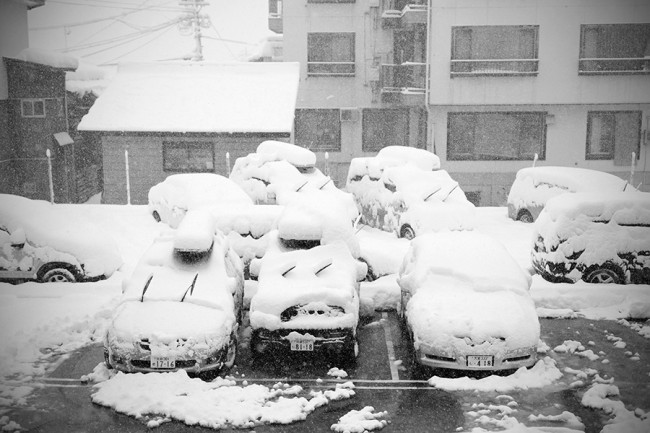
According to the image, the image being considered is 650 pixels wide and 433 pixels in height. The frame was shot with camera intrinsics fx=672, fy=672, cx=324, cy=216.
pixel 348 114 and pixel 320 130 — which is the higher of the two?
pixel 348 114

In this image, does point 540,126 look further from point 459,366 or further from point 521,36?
point 459,366

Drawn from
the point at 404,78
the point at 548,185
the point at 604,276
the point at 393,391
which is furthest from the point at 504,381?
the point at 404,78

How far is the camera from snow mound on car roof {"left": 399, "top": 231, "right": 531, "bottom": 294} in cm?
974

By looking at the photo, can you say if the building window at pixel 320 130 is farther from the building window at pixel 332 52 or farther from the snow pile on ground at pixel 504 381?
the snow pile on ground at pixel 504 381

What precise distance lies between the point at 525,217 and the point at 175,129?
13488mm

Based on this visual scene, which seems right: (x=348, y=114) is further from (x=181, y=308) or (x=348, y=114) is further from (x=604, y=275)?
(x=181, y=308)

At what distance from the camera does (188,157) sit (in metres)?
26.7

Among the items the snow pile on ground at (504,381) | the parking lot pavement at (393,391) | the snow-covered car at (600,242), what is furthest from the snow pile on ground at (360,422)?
the snow-covered car at (600,242)

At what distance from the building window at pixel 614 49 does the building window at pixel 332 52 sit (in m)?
9.99

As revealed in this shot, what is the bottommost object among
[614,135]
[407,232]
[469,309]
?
[407,232]

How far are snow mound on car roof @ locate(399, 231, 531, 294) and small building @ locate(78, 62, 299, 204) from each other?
1535 centimetres

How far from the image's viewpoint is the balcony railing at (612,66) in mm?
28188

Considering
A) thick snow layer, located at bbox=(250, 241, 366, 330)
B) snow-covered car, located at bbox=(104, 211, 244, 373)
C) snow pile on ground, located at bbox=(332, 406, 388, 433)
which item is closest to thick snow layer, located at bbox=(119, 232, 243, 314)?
snow-covered car, located at bbox=(104, 211, 244, 373)

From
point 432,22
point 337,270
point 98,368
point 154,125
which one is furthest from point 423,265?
point 432,22
